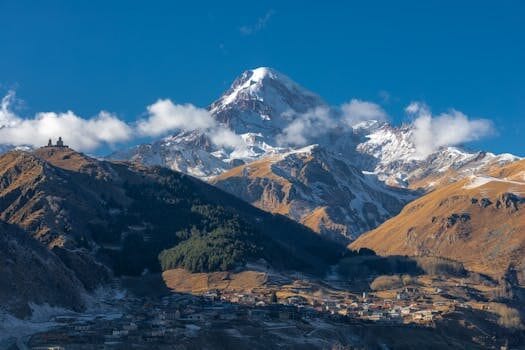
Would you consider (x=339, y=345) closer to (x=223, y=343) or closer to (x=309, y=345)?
(x=309, y=345)

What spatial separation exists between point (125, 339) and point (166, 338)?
8815 millimetres

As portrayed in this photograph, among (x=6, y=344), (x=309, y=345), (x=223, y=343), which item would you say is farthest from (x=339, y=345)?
(x=6, y=344)

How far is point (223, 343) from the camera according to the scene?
189750 millimetres

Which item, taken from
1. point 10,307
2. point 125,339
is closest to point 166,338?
point 125,339

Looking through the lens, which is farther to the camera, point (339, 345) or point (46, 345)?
point (339, 345)

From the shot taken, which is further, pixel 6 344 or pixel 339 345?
pixel 339 345

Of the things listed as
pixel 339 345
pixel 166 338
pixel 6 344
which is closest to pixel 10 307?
pixel 6 344

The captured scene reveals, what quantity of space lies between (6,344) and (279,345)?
6045cm

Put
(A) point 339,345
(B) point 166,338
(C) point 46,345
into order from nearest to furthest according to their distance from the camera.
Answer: (C) point 46,345 < (B) point 166,338 < (A) point 339,345

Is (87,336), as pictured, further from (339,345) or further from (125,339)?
(339,345)

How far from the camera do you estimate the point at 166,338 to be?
185125mm

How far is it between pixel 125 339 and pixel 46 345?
58.5 ft

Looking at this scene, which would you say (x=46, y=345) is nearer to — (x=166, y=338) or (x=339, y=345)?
(x=166, y=338)

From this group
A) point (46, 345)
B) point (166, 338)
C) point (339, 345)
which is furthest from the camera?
point (339, 345)
